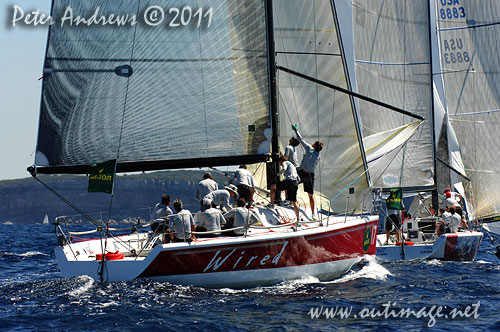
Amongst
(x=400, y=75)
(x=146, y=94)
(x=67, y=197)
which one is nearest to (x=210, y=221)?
(x=146, y=94)

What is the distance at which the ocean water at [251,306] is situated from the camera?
9.83 m

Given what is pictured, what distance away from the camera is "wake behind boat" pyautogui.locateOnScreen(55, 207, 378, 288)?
11.3m

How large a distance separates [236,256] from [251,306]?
102cm

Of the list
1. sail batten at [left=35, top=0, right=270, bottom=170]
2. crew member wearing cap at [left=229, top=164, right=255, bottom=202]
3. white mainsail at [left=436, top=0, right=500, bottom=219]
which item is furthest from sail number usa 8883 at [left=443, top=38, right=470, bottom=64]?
crew member wearing cap at [left=229, top=164, right=255, bottom=202]

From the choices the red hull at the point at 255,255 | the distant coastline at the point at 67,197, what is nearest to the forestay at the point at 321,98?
the red hull at the point at 255,255

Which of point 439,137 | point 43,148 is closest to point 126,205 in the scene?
point 439,137

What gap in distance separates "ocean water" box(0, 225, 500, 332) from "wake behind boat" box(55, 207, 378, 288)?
18cm

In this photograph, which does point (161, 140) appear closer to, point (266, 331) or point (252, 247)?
point (252, 247)

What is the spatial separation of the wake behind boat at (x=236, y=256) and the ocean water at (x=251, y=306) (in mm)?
175

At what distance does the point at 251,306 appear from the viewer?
10805 mm

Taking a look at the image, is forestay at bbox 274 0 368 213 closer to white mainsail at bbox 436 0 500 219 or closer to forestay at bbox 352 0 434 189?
forestay at bbox 352 0 434 189

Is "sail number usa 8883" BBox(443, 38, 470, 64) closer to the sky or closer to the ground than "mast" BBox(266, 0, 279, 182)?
closer to the sky

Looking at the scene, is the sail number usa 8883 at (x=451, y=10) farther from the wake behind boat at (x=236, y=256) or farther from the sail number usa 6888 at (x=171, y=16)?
the sail number usa 6888 at (x=171, y=16)

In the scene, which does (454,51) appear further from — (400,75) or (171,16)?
(171,16)
